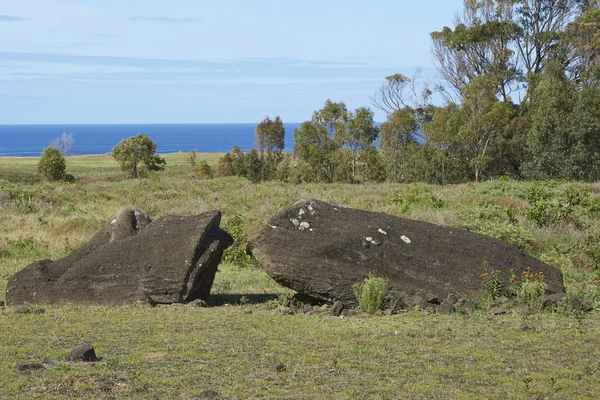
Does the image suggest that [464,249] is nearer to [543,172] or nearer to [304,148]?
[543,172]

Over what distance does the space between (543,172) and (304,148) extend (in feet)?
95.5

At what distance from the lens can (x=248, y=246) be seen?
44.8 ft

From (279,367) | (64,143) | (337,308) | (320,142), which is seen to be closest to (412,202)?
(337,308)

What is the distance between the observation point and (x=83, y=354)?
8664 mm

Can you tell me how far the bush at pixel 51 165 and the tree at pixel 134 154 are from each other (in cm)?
701

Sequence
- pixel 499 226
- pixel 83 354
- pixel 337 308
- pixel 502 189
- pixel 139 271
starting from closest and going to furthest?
1. pixel 83 354
2. pixel 337 308
3. pixel 139 271
4. pixel 499 226
5. pixel 502 189

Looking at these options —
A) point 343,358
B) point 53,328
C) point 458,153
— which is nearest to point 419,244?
point 343,358

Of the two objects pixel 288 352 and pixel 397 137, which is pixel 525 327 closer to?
pixel 288 352

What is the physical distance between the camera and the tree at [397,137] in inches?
2643

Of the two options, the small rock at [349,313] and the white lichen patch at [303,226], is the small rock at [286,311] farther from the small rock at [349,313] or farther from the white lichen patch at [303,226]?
the white lichen patch at [303,226]

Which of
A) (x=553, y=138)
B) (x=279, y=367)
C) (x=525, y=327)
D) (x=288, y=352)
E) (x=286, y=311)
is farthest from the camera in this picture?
(x=553, y=138)

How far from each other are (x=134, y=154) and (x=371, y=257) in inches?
2710

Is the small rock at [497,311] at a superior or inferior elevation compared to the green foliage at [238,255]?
superior

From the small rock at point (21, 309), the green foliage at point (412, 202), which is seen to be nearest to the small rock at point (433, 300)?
the small rock at point (21, 309)
